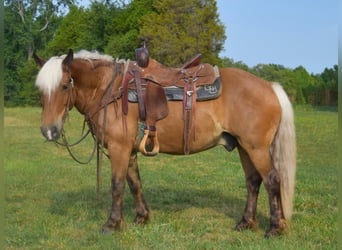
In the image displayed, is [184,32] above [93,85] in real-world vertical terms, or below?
above

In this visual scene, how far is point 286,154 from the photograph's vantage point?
438 cm

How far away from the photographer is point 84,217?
5.07m

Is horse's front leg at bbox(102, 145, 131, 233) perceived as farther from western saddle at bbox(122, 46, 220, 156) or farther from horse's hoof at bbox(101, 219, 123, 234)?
western saddle at bbox(122, 46, 220, 156)

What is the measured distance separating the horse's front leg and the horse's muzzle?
0.57 meters

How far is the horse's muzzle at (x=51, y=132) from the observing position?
13.8 ft

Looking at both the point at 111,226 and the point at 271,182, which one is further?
the point at 111,226

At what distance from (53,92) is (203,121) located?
1563mm

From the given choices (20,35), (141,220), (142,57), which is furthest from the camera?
(20,35)

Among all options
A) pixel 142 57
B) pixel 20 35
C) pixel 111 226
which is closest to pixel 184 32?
pixel 20 35

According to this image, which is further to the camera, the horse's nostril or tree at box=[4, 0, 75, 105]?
tree at box=[4, 0, 75, 105]

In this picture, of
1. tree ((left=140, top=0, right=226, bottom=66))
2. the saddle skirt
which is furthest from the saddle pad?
tree ((left=140, top=0, right=226, bottom=66))

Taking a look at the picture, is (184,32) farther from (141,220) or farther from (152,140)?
(152,140)

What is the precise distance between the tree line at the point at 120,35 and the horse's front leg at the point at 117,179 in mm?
22234

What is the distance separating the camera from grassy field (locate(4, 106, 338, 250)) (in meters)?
4.20
